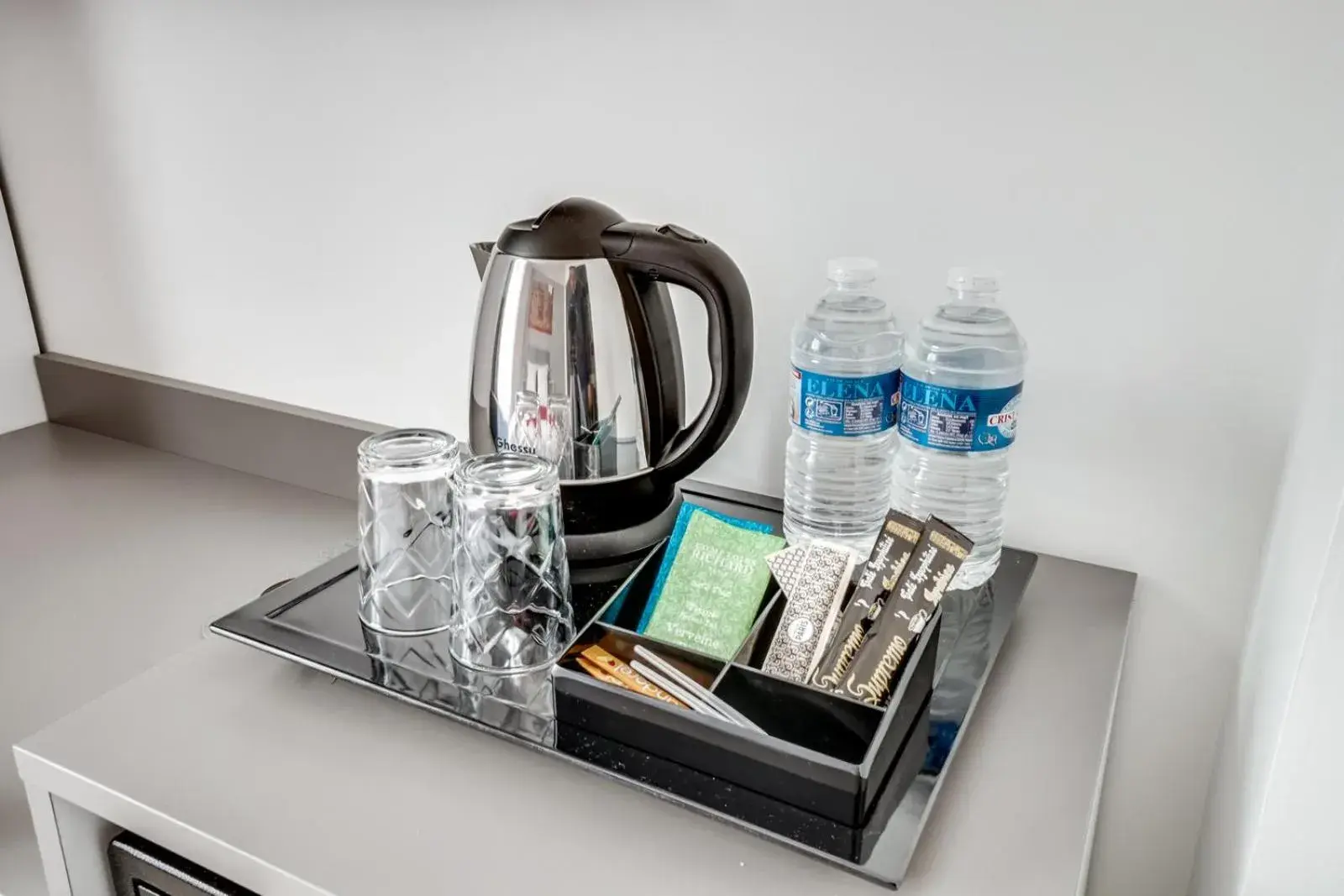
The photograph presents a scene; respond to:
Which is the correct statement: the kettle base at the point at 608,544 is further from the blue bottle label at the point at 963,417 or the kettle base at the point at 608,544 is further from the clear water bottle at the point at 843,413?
the blue bottle label at the point at 963,417

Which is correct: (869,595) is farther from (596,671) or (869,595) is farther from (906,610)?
(596,671)

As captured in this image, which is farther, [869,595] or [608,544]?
[608,544]

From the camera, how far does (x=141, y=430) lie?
1357mm

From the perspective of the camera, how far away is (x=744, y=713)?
0.58m

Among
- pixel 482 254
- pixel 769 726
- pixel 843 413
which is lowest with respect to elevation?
pixel 769 726

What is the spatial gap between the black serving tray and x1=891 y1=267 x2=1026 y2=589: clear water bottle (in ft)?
0.24

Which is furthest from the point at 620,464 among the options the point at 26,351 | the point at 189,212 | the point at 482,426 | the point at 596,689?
the point at 26,351

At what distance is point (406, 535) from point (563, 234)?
0.26 m

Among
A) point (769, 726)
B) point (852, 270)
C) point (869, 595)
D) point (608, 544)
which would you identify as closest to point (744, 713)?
point (769, 726)

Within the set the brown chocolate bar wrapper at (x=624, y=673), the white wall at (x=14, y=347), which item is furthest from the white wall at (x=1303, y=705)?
the white wall at (x=14, y=347)

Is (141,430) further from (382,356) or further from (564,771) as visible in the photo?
(564,771)

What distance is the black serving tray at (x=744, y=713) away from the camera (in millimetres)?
536

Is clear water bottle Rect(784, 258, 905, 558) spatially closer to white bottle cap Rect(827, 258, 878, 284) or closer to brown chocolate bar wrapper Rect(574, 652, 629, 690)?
white bottle cap Rect(827, 258, 878, 284)

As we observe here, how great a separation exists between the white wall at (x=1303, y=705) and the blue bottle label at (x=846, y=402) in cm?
27
